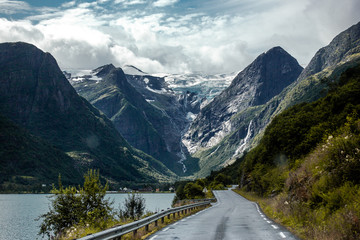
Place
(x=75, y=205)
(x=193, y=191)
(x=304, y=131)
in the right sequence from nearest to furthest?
(x=75, y=205) < (x=304, y=131) < (x=193, y=191)

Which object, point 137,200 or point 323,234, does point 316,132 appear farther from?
point 323,234

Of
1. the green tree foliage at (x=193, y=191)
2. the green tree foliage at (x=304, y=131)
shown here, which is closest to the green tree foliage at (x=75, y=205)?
the green tree foliage at (x=304, y=131)

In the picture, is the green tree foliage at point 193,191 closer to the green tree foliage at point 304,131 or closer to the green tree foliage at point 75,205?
the green tree foliage at point 304,131

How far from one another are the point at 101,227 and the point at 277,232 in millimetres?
8906

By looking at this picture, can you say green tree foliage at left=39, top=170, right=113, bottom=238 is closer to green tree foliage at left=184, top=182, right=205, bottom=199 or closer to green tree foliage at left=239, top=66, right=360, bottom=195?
green tree foliage at left=239, top=66, right=360, bottom=195

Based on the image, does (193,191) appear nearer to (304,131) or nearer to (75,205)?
(304,131)

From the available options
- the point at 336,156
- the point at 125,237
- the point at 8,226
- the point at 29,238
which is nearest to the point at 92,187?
the point at 125,237

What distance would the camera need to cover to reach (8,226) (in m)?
69.2

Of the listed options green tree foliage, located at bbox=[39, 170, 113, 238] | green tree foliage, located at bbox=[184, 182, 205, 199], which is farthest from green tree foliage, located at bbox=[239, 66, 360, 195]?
green tree foliage, located at bbox=[39, 170, 113, 238]

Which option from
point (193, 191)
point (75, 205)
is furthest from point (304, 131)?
point (75, 205)

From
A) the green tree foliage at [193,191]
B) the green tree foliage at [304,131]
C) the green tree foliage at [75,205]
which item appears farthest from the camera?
the green tree foliage at [193,191]

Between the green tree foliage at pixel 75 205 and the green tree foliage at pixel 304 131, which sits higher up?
the green tree foliage at pixel 304 131

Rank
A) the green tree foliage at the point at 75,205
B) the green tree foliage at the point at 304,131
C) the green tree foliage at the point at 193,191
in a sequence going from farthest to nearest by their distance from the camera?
1. the green tree foliage at the point at 193,191
2. the green tree foliage at the point at 304,131
3. the green tree foliage at the point at 75,205

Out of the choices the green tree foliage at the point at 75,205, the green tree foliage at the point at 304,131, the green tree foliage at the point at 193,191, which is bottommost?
the green tree foliage at the point at 75,205
